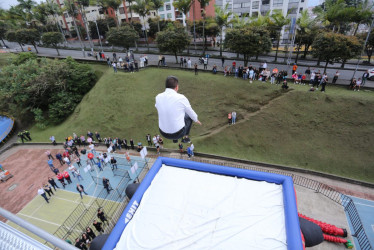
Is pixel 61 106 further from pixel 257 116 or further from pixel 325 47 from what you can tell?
pixel 325 47

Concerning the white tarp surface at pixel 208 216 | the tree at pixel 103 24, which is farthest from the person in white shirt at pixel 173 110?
the tree at pixel 103 24

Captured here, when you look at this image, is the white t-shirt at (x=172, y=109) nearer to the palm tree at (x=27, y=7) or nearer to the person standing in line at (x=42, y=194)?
the person standing in line at (x=42, y=194)

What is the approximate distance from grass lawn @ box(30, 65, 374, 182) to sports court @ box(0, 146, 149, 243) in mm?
5462

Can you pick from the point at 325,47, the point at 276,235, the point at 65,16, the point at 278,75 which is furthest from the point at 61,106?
the point at 65,16

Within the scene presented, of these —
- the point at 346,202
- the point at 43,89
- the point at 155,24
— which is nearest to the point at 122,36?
the point at 43,89

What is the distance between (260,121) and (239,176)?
12.3m

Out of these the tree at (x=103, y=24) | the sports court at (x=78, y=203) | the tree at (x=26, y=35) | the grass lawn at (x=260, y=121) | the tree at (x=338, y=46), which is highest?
the tree at (x=103, y=24)

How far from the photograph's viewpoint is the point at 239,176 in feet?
27.8

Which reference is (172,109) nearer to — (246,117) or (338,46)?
(246,117)

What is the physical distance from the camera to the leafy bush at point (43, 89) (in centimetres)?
2766

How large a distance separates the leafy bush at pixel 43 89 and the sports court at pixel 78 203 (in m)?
14.4

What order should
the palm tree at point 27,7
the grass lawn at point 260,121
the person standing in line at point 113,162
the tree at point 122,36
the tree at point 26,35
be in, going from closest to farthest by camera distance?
the grass lawn at point 260,121 → the person standing in line at point 113,162 → the tree at point 122,36 → the tree at point 26,35 → the palm tree at point 27,7

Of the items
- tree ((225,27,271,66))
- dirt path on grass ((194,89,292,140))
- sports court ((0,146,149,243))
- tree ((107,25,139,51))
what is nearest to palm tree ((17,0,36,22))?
tree ((107,25,139,51))

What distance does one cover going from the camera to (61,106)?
27875 mm
